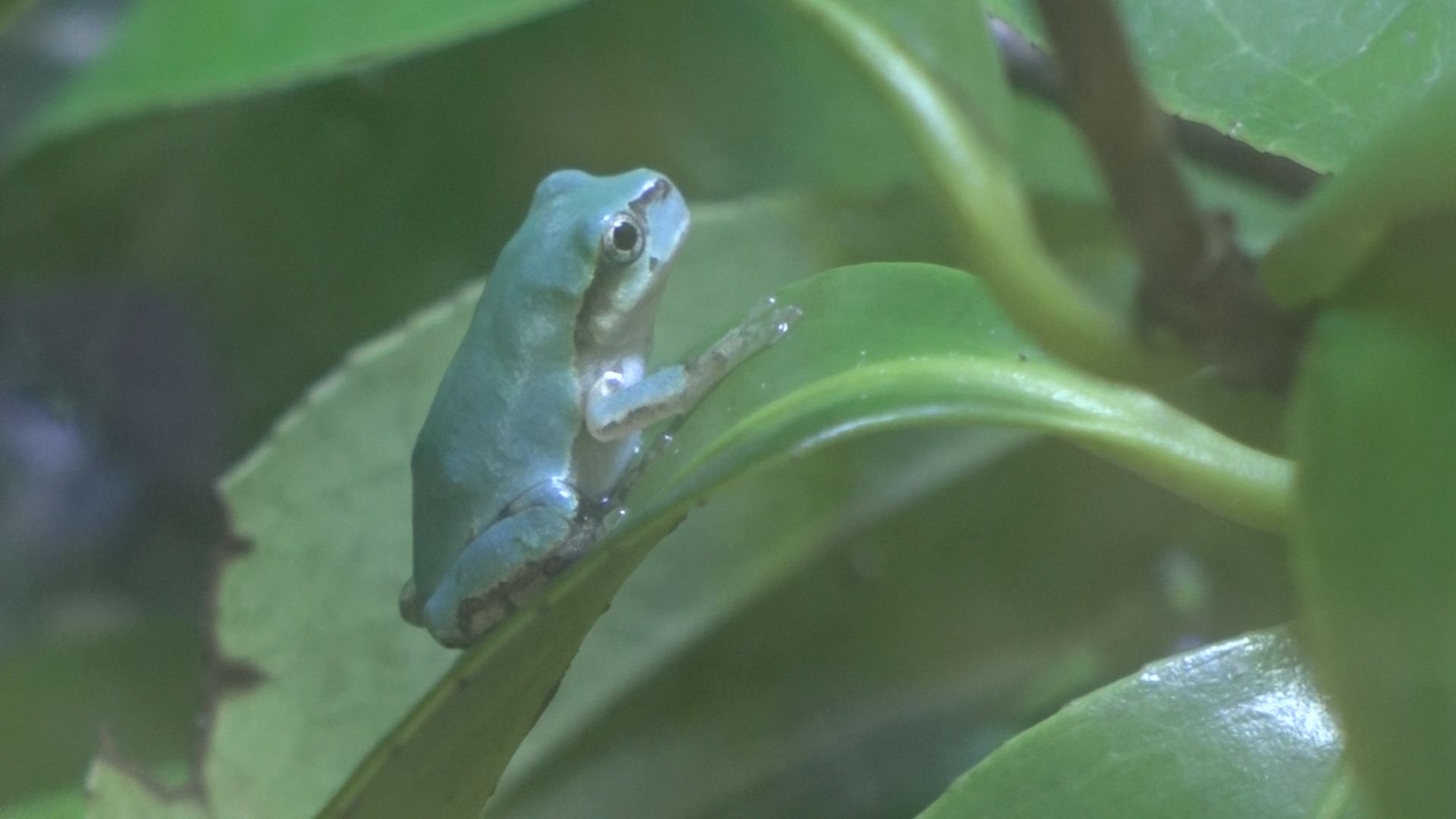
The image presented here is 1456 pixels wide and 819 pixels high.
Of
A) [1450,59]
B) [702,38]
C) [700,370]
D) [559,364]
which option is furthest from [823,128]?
[1450,59]

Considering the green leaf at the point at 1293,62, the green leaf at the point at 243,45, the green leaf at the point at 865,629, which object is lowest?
the green leaf at the point at 865,629

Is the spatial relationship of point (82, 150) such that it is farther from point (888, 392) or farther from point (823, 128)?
point (888, 392)

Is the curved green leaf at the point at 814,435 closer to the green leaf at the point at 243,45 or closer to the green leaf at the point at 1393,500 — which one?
the green leaf at the point at 1393,500

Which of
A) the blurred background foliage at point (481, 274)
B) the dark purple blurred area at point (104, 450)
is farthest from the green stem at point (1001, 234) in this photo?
the dark purple blurred area at point (104, 450)

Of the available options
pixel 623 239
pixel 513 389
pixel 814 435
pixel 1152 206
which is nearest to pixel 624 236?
pixel 623 239

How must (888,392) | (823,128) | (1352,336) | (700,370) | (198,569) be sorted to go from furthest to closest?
1. (198,569)
2. (823,128)
3. (700,370)
4. (888,392)
5. (1352,336)

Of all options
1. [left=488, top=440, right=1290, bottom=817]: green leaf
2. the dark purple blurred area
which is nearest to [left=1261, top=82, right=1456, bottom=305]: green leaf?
[left=488, top=440, right=1290, bottom=817]: green leaf

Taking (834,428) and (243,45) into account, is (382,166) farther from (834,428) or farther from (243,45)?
(834,428)
